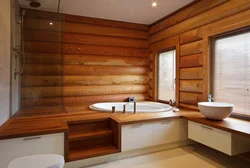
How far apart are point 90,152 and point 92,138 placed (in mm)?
197

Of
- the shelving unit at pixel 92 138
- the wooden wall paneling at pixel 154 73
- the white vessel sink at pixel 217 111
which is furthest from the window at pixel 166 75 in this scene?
the shelving unit at pixel 92 138

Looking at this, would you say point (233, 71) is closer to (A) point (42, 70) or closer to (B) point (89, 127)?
(B) point (89, 127)

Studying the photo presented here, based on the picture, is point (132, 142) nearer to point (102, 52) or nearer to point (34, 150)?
point (34, 150)

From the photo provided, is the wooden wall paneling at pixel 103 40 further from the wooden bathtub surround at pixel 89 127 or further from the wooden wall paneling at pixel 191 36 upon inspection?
the wooden bathtub surround at pixel 89 127

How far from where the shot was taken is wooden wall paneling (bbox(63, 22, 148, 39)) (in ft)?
11.6

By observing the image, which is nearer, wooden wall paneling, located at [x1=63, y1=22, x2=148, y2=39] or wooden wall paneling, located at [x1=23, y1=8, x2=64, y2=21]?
wooden wall paneling, located at [x1=23, y1=8, x2=64, y2=21]

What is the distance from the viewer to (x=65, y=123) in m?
2.20

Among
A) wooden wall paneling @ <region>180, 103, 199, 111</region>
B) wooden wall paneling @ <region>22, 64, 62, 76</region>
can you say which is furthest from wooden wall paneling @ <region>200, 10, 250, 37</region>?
wooden wall paneling @ <region>22, 64, 62, 76</region>

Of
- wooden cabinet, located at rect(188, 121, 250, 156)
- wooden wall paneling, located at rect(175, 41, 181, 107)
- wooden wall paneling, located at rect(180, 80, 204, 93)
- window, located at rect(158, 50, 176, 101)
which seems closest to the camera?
wooden cabinet, located at rect(188, 121, 250, 156)

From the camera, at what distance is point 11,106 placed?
7.98 ft

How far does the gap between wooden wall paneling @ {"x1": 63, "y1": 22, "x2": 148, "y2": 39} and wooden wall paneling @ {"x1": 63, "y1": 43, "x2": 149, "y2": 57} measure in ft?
1.01

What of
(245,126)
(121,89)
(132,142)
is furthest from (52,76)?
(245,126)

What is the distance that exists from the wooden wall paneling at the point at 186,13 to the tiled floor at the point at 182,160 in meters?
2.29

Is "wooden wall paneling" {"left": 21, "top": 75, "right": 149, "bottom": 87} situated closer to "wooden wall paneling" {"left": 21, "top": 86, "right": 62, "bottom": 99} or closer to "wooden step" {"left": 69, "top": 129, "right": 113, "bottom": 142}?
"wooden wall paneling" {"left": 21, "top": 86, "right": 62, "bottom": 99}
